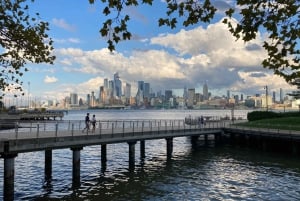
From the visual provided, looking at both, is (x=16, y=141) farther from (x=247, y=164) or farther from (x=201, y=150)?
(x=201, y=150)

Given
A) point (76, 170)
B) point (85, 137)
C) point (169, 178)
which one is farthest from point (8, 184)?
point (169, 178)

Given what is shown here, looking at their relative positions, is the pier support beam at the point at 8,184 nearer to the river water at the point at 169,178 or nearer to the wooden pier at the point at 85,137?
the wooden pier at the point at 85,137

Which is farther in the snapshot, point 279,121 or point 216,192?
point 279,121

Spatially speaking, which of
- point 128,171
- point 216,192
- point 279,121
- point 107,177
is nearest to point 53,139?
point 107,177

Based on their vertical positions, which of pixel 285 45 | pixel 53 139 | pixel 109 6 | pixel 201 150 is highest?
pixel 109 6

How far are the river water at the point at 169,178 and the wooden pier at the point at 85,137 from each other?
66.5 inches

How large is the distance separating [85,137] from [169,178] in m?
7.86

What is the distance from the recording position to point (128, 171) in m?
35.3

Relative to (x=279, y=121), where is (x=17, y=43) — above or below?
above

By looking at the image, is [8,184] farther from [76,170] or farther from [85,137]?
[85,137]

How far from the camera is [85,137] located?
32.2 metres

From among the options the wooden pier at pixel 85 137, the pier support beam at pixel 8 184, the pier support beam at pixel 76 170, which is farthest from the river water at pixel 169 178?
the wooden pier at pixel 85 137

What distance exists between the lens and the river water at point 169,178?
26016 millimetres

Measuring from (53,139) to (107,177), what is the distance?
6232 mm
